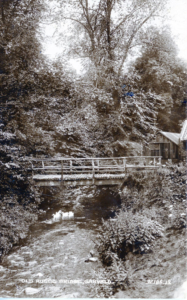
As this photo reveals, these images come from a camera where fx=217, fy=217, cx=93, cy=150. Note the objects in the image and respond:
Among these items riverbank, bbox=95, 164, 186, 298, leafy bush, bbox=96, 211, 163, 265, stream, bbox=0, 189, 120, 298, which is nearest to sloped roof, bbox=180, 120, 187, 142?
riverbank, bbox=95, 164, 186, 298

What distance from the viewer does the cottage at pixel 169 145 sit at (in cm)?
308

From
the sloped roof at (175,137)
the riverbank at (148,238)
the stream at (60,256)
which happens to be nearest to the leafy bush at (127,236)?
the riverbank at (148,238)

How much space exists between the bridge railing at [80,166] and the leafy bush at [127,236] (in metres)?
0.74

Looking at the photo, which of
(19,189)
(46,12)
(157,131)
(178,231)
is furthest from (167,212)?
(46,12)

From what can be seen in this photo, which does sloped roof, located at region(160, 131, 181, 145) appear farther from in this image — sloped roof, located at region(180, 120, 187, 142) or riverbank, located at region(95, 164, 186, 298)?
riverbank, located at region(95, 164, 186, 298)

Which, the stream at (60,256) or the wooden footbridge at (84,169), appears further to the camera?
the wooden footbridge at (84,169)

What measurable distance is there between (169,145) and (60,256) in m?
2.31

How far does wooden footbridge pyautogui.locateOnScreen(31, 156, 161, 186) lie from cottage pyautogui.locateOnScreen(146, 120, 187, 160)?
259 mm

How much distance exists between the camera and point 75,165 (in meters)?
3.83

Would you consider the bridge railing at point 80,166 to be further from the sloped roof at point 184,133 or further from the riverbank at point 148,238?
the sloped roof at point 184,133

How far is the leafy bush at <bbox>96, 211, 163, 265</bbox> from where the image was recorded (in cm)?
308

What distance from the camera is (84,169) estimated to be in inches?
152

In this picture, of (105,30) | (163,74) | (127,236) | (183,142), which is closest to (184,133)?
(183,142)

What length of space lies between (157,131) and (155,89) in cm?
65
